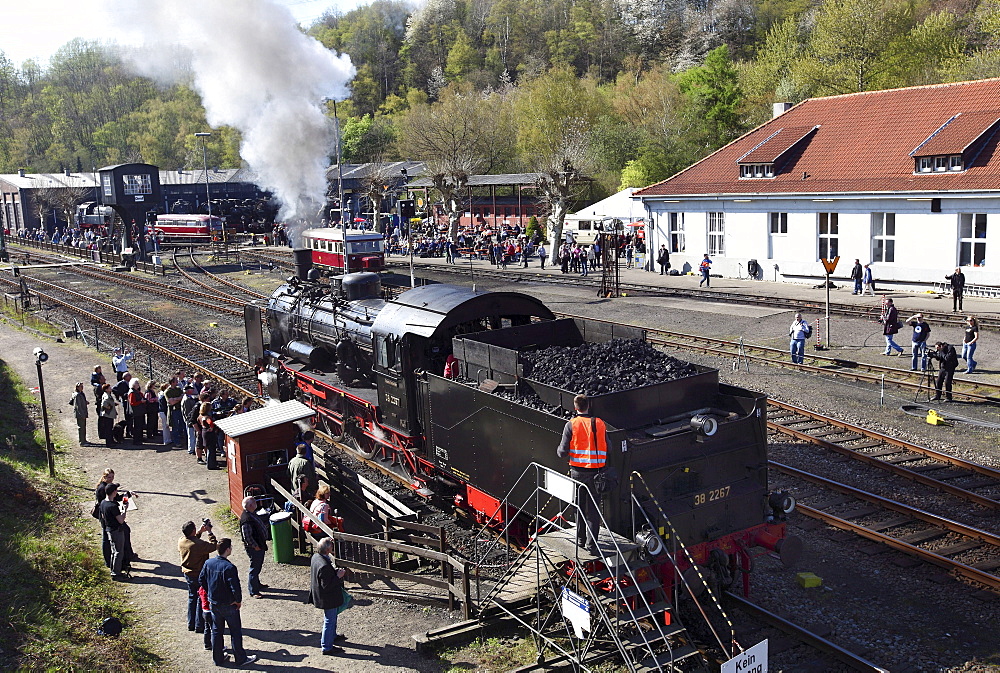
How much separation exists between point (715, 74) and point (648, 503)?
2158 inches

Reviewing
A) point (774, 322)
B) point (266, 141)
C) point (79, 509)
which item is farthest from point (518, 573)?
point (266, 141)

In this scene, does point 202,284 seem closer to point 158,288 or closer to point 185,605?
point 158,288

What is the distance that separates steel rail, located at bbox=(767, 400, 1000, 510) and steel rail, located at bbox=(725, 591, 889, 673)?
5035 millimetres

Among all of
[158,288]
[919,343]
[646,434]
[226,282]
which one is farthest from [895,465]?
[158,288]

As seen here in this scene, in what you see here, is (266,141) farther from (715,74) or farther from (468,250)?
(715,74)

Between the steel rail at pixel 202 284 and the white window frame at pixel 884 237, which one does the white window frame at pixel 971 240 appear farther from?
the steel rail at pixel 202 284

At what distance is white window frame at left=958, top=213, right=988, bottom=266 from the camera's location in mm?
29375

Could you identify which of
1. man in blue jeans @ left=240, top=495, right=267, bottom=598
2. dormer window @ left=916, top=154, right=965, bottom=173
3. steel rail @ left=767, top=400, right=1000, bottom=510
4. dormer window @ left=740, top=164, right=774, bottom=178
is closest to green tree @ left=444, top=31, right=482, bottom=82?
dormer window @ left=740, top=164, right=774, bottom=178

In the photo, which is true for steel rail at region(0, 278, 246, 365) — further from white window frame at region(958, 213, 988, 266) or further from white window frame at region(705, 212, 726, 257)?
white window frame at region(958, 213, 988, 266)

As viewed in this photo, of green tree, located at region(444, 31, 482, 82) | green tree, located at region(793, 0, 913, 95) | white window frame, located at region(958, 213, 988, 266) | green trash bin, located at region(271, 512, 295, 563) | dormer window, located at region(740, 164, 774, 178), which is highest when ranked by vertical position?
green tree, located at region(444, 31, 482, 82)

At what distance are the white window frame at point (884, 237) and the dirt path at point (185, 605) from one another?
26.7 m

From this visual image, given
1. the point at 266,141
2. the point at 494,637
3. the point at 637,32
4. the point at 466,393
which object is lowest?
the point at 494,637

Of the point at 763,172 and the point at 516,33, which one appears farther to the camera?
the point at 516,33

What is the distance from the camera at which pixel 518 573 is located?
31.9 ft
